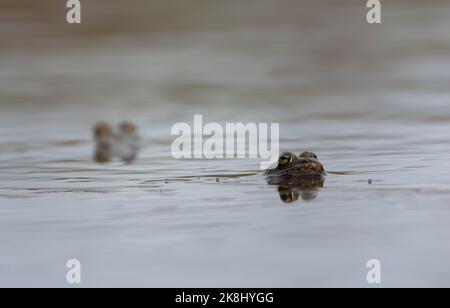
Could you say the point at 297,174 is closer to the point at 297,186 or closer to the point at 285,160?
the point at 285,160

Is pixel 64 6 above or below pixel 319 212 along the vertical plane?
above

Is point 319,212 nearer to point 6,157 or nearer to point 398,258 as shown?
point 398,258

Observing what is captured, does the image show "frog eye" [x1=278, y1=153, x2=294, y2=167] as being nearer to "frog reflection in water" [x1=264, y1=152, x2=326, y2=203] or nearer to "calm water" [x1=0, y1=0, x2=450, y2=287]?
"frog reflection in water" [x1=264, y1=152, x2=326, y2=203]

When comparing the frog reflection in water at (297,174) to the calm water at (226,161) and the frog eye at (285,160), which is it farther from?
the calm water at (226,161)

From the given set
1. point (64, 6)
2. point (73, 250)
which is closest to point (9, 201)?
point (73, 250)

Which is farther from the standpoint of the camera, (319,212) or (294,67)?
(294,67)

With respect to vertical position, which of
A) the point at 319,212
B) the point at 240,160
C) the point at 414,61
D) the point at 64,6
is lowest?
the point at 319,212

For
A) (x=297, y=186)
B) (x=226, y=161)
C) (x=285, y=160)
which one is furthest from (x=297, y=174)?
(x=226, y=161)

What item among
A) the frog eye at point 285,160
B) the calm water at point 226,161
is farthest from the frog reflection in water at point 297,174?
the calm water at point 226,161

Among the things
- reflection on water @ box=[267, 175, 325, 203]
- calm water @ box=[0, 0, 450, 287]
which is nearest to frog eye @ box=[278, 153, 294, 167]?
reflection on water @ box=[267, 175, 325, 203]
